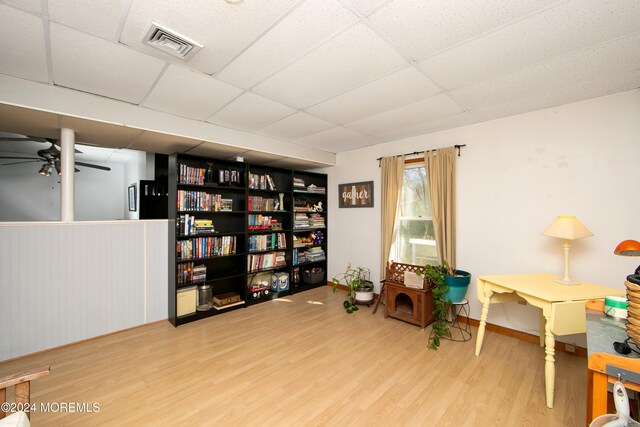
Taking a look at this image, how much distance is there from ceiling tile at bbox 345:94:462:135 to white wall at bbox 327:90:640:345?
1.89 feet

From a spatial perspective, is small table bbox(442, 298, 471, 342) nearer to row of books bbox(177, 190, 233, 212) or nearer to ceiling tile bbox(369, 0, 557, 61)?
ceiling tile bbox(369, 0, 557, 61)

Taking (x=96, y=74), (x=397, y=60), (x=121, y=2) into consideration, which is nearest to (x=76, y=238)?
(x=96, y=74)

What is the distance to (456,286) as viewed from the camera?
113 inches

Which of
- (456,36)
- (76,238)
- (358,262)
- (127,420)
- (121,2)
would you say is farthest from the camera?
(358,262)

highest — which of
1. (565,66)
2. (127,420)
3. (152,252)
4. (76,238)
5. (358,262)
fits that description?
(565,66)

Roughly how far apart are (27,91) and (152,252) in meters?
1.87

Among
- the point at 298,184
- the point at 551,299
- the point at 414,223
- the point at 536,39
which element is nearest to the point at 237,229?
the point at 298,184

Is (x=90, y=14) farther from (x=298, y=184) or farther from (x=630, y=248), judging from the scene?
(x=630, y=248)

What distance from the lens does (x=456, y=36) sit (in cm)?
158

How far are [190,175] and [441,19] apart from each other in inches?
123

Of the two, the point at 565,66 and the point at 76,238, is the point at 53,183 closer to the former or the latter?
the point at 76,238

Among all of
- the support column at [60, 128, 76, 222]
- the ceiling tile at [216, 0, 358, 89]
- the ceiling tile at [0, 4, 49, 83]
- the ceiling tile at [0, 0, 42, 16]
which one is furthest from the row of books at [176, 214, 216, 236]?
the ceiling tile at [0, 0, 42, 16]

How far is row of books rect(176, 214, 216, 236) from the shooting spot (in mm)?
3246

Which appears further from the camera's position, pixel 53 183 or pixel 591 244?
pixel 53 183
